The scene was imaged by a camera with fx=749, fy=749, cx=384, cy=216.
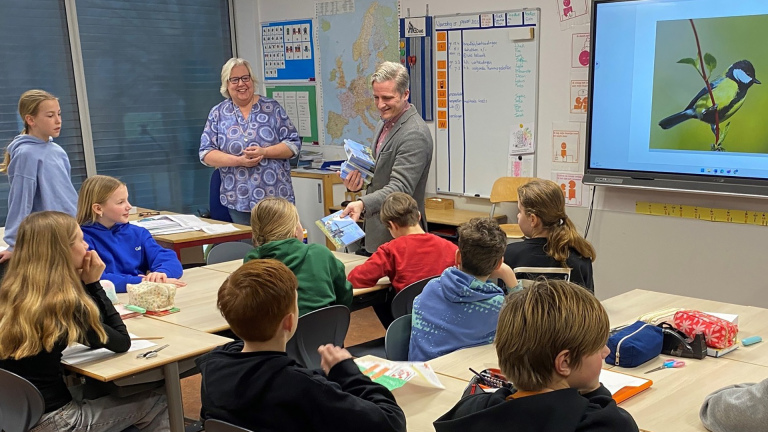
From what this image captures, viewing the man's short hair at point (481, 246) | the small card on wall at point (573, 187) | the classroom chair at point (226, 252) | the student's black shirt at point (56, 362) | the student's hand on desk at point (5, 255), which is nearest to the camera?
the student's black shirt at point (56, 362)

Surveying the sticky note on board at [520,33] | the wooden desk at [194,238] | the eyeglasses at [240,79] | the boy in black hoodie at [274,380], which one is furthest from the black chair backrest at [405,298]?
the sticky note on board at [520,33]

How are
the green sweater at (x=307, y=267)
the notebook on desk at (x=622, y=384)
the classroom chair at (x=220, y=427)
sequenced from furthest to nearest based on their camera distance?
the green sweater at (x=307, y=267), the notebook on desk at (x=622, y=384), the classroom chair at (x=220, y=427)

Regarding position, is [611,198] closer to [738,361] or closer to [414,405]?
[738,361]

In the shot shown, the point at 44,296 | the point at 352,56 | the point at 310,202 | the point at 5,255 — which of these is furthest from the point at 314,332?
the point at 352,56

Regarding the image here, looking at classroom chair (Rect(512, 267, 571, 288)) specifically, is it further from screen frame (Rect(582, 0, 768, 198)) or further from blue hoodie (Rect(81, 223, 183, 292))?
screen frame (Rect(582, 0, 768, 198))

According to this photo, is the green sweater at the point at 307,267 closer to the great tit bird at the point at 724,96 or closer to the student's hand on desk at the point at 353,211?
the student's hand on desk at the point at 353,211

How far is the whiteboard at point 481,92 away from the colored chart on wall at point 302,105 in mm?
1500

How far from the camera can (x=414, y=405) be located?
2.11 metres

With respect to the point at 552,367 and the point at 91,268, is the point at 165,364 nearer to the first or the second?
the point at 91,268

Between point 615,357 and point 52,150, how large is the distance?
3.15 metres

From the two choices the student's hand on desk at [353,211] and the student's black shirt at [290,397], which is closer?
the student's black shirt at [290,397]

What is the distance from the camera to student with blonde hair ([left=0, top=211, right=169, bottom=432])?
95.0 inches

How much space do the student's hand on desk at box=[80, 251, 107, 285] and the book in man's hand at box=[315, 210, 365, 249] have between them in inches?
45.8

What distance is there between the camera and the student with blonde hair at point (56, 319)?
2.41m
